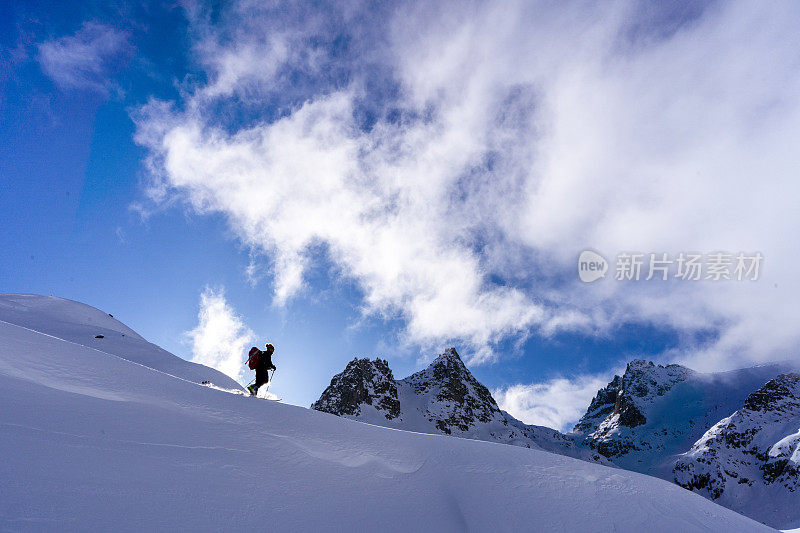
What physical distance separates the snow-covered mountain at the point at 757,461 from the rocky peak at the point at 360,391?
81.9 m

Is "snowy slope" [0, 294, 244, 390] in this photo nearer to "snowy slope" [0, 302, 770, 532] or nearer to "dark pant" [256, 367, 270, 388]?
"dark pant" [256, 367, 270, 388]

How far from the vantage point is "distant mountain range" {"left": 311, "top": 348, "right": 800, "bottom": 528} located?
306ft

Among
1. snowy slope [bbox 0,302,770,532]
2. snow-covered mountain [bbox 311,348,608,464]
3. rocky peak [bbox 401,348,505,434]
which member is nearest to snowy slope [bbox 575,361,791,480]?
snow-covered mountain [bbox 311,348,608,464]

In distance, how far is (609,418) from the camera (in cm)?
17588

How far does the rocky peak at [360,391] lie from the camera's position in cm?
9844

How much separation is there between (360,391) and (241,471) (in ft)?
338

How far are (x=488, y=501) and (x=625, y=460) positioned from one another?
17361 cm

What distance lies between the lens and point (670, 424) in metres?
150

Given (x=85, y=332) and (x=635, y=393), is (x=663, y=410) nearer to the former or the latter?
(x=635, y=393)

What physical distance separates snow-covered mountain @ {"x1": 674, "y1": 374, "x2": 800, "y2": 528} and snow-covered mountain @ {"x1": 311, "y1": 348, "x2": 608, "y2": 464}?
25964 millimetres

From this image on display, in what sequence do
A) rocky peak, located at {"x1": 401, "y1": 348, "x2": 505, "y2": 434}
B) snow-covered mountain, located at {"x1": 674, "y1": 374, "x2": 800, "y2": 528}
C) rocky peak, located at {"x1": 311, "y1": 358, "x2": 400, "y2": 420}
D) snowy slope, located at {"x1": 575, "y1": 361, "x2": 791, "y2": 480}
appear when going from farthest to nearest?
snowy slope, located at {"x1": 575, "y1": 361, "x2": 791, "y2": 480} → rocky peak, located at {"x1": 401, "y1": 348, "x2": 505, "y2": 434} → rocky peak, located at {"x1": 311, "y1": 358, "x2": 400, "y2": 420} → snow-covered mountain, located at {"x1": 674, "y1": 374, "x2": 800, "y2": 528}

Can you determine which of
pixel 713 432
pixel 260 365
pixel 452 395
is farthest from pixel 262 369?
pixel 713 432

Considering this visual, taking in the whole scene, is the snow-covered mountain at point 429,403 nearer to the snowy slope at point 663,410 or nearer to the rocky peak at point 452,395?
the rocky peak at point 452,395

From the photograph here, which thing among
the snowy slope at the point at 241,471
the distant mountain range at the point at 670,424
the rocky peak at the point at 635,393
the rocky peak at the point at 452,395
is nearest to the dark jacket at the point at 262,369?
the snowy slope at the point at 241,471
